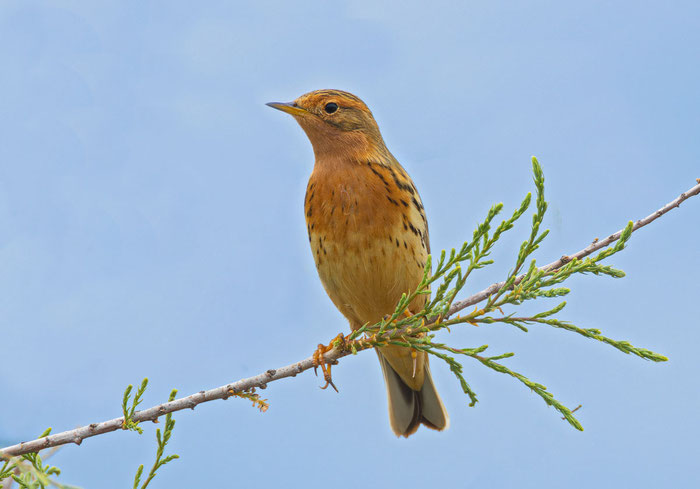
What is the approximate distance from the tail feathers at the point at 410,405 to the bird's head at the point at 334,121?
202cm

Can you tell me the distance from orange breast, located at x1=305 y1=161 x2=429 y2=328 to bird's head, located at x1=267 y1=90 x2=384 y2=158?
0.27 meters

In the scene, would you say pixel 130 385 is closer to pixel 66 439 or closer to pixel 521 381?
pixel 66 439

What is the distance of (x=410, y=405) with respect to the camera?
6.62 metres

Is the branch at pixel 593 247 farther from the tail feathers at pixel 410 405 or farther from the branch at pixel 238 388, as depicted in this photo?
the tail feathers at pixel 410 405

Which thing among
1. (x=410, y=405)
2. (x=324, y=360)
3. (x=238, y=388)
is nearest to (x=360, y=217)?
(x=324, y=360)

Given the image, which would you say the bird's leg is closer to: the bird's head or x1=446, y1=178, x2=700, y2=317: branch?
x1=446, y1=178, x2=700, y2=317: branch

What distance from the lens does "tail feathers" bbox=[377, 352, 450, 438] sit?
21.6 ft

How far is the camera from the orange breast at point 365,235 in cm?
546

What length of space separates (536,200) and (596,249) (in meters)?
1.09

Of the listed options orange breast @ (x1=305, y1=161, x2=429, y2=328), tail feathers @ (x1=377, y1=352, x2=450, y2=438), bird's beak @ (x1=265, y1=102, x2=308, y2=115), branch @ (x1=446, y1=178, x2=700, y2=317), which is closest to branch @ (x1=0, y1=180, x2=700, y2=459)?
branch @ (x1=446, y1=178, x2=700, y2=317)

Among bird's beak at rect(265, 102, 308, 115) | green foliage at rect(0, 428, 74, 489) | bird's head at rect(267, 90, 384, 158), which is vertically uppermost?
bird's beak at rect(265, 102, 308, 115)

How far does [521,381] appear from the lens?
13.0ft

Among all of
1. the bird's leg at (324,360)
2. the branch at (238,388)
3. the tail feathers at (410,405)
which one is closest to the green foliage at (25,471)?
the branch at (238,388)

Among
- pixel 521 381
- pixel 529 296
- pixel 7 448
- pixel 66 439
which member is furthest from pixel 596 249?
pixel 7 448
